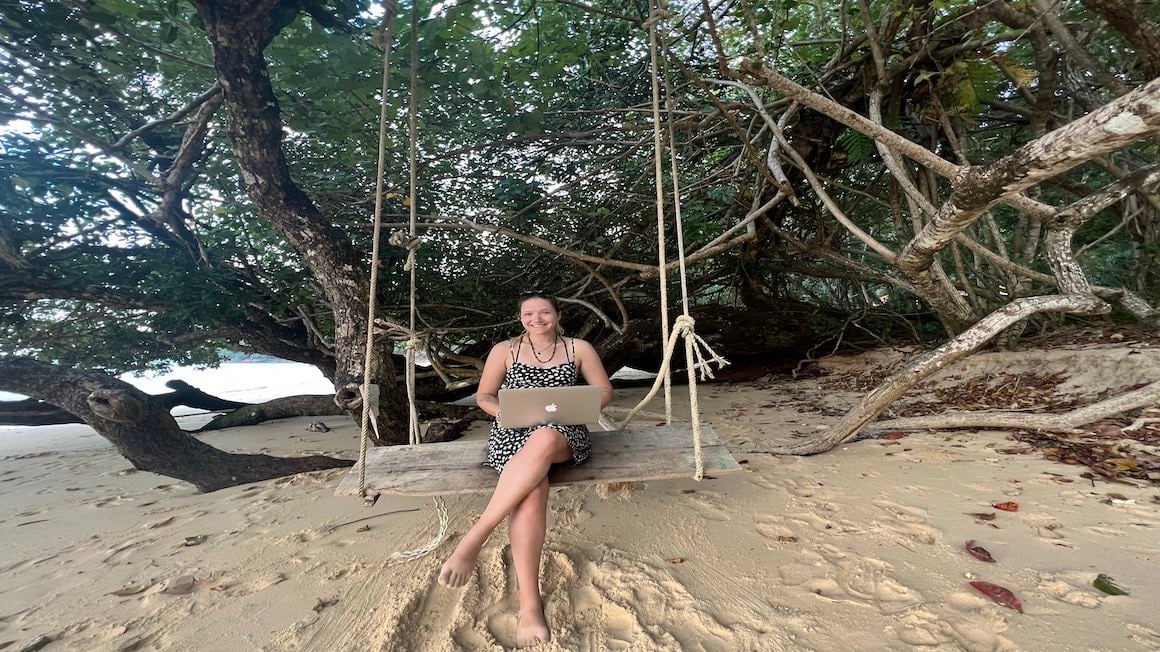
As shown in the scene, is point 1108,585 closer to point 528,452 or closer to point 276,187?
point 528,452

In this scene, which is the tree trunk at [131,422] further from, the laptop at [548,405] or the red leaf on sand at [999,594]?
the red leaf on sand at [999,594]

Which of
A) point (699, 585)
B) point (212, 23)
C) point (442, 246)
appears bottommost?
point (699, 585)

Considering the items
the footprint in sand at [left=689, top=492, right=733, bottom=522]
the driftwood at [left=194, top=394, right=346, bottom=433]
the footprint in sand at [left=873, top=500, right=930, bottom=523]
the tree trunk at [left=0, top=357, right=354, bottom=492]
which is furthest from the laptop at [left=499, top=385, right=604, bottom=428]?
the driftwood at [left=194, top=394, right=346, bottom=433]

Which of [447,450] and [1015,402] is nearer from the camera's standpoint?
[447,450]

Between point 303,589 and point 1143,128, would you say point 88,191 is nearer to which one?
point 303,589

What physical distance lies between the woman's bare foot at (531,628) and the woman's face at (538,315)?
3.09 ft

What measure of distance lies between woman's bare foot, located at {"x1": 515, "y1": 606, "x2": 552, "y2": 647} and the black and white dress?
45 centimetres

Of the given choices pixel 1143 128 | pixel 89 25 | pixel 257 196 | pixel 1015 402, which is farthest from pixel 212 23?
pixel 1015 402

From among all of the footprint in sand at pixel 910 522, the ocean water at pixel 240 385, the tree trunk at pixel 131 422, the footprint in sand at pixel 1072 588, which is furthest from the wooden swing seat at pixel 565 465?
the ocean water at pixel 240 385

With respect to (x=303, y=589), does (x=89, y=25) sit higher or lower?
higher

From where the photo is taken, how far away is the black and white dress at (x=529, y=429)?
5.32ft

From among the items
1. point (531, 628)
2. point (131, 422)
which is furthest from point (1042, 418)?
point (131, 422)

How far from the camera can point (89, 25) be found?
2477mm

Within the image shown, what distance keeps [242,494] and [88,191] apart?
226 cm
